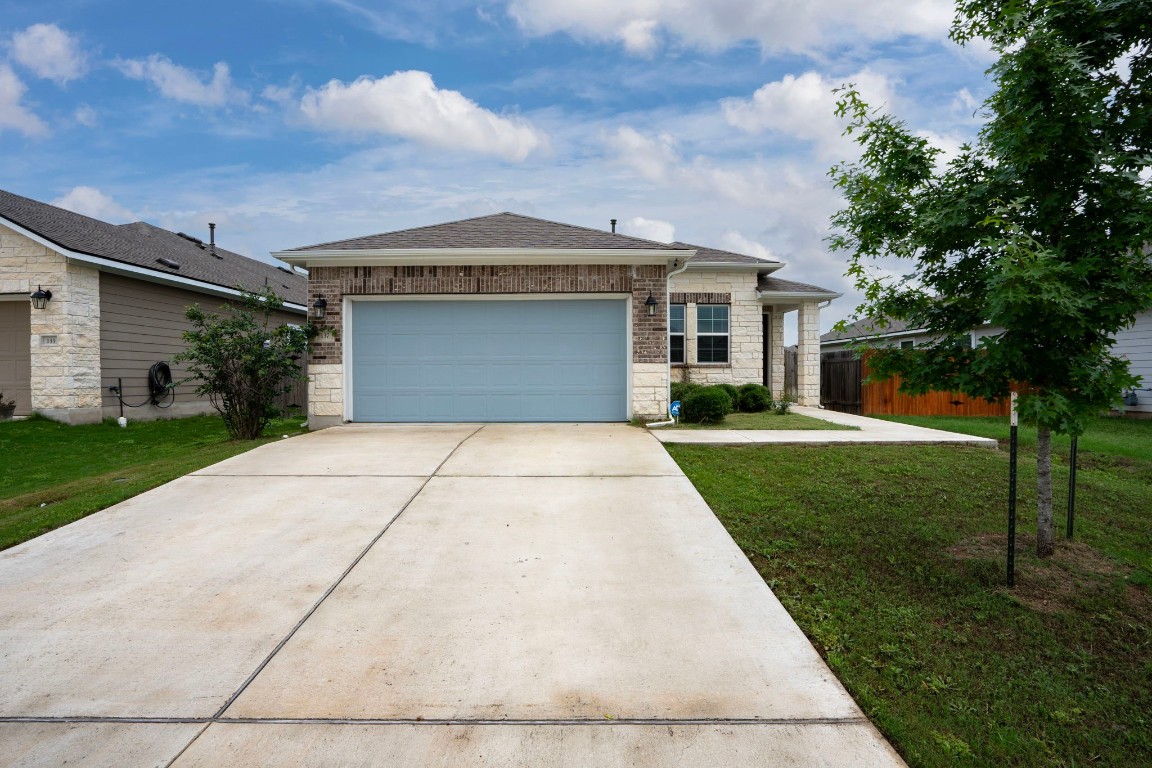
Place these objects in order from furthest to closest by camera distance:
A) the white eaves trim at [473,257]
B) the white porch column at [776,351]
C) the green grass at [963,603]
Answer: the white porch column at [776,351] → the white eaves trim at [473,257] → the green grass at [963,603]

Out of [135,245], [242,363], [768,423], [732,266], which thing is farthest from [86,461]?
[732,266]

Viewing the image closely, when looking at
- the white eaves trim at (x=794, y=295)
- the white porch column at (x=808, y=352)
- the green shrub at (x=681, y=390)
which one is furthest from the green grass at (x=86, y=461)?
the white porch column at (x=808, y=352)

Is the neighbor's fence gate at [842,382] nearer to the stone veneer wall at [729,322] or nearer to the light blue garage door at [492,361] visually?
the stone veneer wall at [729,322]

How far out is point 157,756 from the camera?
251 centimetres

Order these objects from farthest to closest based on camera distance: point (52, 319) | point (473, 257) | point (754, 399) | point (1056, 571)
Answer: point (754, 399), point (52, 319), point (473, 257), point (1056, 571)

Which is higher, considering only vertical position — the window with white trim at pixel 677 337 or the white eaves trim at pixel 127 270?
the white eaves trim at pixel 127 270

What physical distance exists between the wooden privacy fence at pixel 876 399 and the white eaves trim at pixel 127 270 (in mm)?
15820

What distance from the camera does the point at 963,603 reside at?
3.97 meters

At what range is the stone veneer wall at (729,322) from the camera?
15094 millimetres

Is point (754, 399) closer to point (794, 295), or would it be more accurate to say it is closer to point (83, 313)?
point (794, 295)

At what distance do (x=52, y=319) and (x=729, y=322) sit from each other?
1443cm

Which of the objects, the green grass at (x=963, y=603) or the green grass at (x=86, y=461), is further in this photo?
the green grass at (x=86, y=461)

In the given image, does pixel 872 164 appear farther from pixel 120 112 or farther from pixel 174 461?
pixel 120 112

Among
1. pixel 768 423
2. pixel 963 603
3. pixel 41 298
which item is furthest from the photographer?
pixel 41 298
